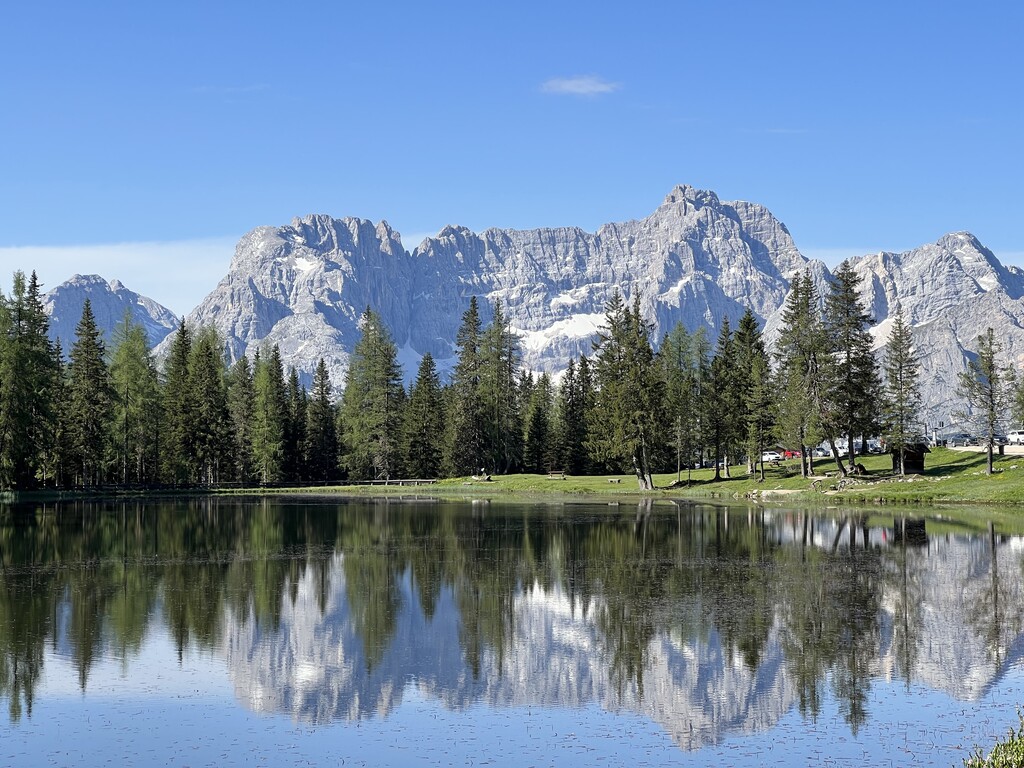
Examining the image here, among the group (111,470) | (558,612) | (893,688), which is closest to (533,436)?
(111,470)

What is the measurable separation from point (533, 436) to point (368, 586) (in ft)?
345

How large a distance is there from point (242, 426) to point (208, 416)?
9006 mm

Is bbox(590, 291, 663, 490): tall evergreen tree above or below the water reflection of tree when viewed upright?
above

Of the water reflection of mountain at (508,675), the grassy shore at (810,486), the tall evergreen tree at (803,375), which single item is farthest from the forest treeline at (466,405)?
the water reflection of mountain at (508,675)

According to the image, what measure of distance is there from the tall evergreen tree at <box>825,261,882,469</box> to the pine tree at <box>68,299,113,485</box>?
223 feet

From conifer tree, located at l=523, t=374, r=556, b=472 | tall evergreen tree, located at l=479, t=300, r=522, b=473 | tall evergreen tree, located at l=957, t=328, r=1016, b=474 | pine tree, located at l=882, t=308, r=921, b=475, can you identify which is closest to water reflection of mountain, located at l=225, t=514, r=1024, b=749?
tall evergreen tree, located at l=957, t=328, r=1016, b=474

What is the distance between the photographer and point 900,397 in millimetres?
94938

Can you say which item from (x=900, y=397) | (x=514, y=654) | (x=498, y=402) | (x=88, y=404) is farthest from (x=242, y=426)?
(x=514, y=654)

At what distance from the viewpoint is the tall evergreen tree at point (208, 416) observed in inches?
4771

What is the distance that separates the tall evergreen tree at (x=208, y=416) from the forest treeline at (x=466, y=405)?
22 centimetres

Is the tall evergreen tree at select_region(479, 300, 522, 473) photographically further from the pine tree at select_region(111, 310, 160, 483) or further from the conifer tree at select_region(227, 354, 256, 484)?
the pine tree at select_region(111, 310, 160, 483)

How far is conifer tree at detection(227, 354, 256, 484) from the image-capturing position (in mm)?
130125

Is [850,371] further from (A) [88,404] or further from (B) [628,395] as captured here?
(A) [88,404]

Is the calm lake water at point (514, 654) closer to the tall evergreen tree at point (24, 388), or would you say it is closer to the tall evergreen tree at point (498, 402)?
the tall evergreen tree at point (24, 388)
